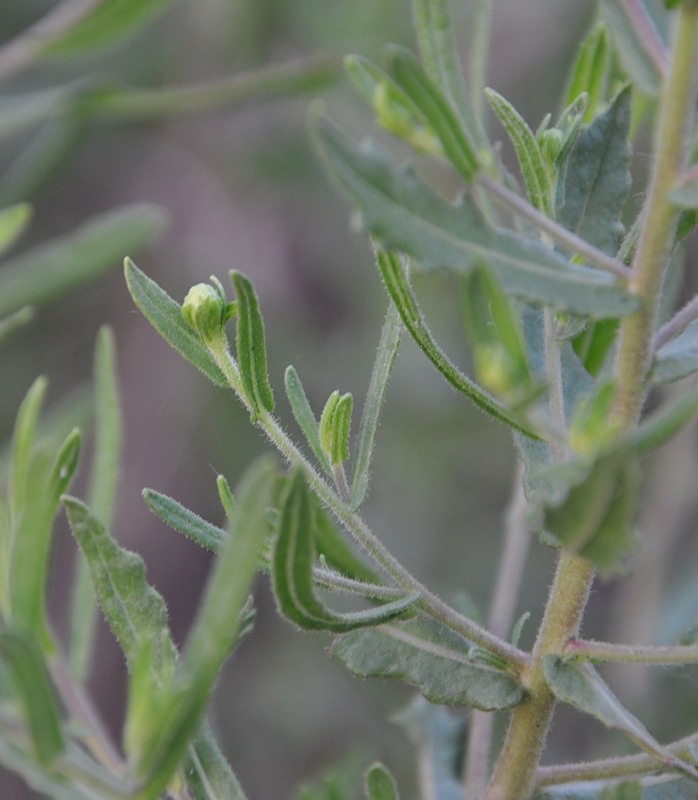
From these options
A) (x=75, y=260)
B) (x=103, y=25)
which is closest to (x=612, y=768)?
(x=75, y=260)

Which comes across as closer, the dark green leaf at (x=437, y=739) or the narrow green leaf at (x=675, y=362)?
the narrow green leaf at (x=675, y=362)

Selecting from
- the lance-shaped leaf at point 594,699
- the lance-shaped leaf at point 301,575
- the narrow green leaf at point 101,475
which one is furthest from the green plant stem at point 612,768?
the narrow green leaf at point 101,475

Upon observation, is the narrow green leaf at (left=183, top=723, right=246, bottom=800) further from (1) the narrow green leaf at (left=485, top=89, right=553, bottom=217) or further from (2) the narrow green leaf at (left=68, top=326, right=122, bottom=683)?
(1) the narrow green leaf at (left=485, top=89, right=553, bottom=217)

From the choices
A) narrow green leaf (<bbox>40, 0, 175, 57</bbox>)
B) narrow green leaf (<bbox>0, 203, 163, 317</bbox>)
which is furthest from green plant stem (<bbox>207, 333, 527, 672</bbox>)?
narrow green leaf (<bbox>40, 0, 175, 57</bbox>)

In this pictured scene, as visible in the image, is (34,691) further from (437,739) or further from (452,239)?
(437,739)

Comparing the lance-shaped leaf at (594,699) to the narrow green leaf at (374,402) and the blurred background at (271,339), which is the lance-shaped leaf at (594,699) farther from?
the blurred background at (271,339)

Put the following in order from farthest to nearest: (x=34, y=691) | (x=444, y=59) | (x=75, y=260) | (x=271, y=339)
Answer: (x=271, y=339) → (x=75, y=260) → (x=444, y=59) → (x=34, y=691)

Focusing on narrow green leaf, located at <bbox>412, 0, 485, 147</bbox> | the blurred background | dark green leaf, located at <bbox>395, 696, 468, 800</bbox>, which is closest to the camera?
narrow green leaf, located at <bbox>412, 0, 485, 147</bbox>
